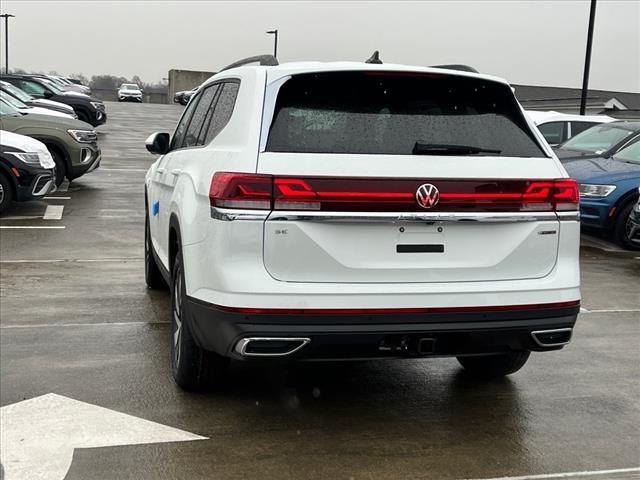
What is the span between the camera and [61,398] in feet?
14.8

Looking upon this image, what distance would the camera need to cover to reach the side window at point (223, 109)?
173 inches

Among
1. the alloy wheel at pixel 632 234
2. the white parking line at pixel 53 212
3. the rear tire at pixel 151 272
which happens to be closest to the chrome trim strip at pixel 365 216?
the rear tire at pixel 151 272

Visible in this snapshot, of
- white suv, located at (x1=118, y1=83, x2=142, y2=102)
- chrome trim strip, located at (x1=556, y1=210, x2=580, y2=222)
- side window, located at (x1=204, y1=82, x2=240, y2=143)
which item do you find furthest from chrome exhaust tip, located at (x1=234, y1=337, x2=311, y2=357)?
white suv, located at (x1=118, y1=83, x2=142, y2=102)

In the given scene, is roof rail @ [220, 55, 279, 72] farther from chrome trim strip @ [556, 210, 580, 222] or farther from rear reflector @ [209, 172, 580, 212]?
chrome trim strip @ [556, 210, 580, 222]

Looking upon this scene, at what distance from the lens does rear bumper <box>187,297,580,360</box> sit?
3695 millimetres

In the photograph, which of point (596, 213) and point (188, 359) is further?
point (596, 213)

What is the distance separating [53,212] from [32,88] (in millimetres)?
13723

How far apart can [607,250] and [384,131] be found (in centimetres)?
746

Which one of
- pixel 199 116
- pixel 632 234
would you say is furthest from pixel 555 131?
pixel 199 116

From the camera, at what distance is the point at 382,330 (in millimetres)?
3746

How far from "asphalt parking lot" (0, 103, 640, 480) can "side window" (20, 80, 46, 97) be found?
18363mm

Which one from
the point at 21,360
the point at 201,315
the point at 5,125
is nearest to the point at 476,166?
the point at 201,315

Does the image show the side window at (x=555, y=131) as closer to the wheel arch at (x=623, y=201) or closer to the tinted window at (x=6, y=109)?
the wheel arch at (x=623, y=201)

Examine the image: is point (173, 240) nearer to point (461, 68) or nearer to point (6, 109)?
point (461, 68)
